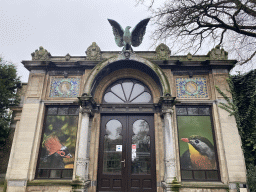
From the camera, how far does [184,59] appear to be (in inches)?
314

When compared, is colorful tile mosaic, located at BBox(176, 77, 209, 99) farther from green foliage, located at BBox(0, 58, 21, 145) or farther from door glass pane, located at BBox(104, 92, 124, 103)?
green foliage, located at BBox(0, 58, 21, 145)

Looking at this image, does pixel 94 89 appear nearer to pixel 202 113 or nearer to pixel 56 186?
pixel 56 186

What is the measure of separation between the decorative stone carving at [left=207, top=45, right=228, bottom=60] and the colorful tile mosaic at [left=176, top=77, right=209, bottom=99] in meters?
1.13

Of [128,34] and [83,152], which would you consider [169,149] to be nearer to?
[83,152]

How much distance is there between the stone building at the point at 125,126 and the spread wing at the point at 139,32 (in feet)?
1.91

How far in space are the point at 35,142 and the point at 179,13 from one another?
787cm

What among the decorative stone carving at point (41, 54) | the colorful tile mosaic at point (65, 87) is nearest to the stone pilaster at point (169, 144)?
the colorful tile mosaic at point (65, 87)

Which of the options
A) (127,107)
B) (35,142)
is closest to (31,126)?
(35,142)

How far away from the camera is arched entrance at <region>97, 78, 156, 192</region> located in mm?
6656

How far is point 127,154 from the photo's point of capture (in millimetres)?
6922

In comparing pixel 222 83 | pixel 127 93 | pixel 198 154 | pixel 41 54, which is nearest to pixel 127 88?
pixel 127 93

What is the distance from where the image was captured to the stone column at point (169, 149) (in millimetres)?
5906

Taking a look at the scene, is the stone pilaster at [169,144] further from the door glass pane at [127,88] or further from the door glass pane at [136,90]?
the door glass pane at [127,88]

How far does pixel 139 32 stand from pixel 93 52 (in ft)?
7.85
